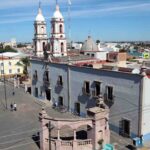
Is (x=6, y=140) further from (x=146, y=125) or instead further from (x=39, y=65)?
(x=39, y=65)

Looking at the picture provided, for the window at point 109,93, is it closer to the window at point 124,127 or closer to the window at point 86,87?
the window at point 124,127

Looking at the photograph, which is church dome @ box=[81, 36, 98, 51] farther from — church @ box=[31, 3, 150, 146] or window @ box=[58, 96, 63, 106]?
window @ box=[58, 96, 63, 106]

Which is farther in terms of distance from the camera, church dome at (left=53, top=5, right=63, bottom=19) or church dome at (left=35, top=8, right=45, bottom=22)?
church dome at (left=35, top=8, right=45, bottom=22)

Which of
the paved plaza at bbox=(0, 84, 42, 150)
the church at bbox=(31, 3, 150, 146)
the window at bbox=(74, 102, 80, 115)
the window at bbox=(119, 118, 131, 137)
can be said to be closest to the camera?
the paved plaza at bbox=(0, 84, 42, 150)

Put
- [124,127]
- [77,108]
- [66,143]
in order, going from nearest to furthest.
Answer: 1. [66,143]
2. [124,127]
3. [77,108]

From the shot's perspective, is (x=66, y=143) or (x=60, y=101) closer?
(x=66, y=143)

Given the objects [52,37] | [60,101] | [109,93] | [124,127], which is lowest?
[124,127]

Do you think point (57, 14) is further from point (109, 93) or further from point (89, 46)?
point (109, 93)

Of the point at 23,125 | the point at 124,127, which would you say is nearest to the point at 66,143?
the point at 124,127

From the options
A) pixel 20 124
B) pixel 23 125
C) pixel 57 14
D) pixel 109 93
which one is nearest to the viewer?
pixel 109 93

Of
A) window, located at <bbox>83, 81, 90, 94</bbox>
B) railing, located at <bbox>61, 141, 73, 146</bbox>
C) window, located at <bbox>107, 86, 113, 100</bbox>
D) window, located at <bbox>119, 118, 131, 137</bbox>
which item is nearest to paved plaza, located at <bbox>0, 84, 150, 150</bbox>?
window, located at <bbox>119, 118, 131, 137</bbox>

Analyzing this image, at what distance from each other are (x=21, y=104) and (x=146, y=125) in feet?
63.7

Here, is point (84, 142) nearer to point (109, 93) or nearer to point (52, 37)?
point (109, 93)

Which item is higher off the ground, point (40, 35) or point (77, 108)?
point (40, 35)
